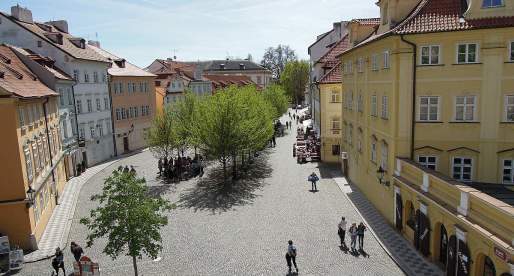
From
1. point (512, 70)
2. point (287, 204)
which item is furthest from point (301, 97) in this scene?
point (512, 70)

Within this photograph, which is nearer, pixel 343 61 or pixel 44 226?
pixel 44 226

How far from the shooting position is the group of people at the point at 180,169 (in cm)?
3234

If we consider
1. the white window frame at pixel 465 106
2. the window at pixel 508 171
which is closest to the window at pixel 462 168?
the window at pixel 508 171

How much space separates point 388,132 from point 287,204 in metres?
7.99

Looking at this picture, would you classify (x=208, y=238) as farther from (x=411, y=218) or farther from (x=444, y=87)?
(x=444, y=87)

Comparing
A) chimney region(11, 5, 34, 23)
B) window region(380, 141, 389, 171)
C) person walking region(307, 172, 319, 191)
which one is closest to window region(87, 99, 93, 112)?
chimney region(11, 5, 34, 23)

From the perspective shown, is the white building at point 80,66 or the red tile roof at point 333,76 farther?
the red tile roof at point 333,76

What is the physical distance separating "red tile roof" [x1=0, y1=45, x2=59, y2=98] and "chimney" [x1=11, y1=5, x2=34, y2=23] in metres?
7.62

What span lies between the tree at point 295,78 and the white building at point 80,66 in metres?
65.1

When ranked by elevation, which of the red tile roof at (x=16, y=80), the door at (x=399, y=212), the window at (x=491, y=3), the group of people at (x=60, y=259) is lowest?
the group of people at (x=60, y=259)

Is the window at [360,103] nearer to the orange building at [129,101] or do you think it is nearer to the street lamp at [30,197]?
the street lamp at [30,197]

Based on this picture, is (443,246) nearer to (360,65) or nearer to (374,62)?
(374,62)

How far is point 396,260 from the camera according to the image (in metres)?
16.5

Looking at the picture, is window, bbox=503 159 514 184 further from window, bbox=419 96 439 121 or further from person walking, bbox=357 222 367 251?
person walking, bbox=357 222 367 251
